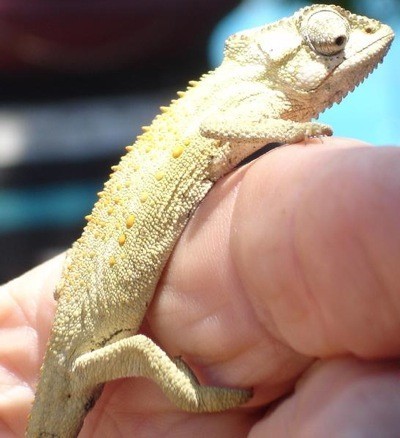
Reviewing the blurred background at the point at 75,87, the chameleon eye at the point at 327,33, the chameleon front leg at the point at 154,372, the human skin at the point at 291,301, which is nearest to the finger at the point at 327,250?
the human skin at the point at 291,301

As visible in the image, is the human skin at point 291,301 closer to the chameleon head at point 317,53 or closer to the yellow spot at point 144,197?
the yellow spot at point 144,197

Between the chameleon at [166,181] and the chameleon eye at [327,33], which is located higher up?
the chameleon eye at [327,33]

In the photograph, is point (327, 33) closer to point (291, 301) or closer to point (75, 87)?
point (291, 301)

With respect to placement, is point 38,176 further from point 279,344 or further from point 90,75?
point 279,344

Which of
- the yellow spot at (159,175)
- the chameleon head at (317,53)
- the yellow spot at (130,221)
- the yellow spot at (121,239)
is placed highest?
the chameleon head at (317,53)

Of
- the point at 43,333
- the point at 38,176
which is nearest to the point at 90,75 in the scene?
the point at 38,176

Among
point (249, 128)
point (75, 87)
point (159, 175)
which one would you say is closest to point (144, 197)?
point (159, 175)
